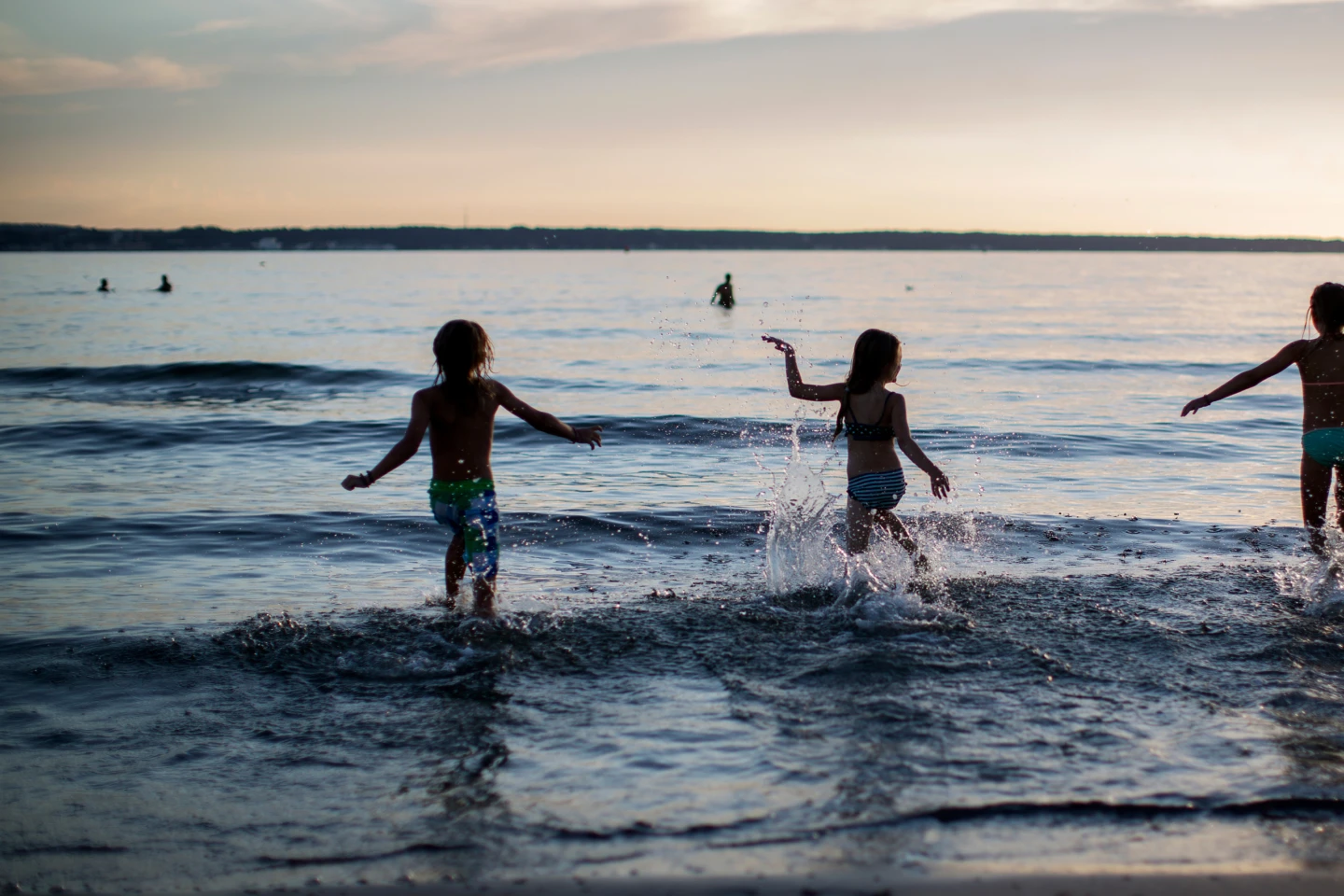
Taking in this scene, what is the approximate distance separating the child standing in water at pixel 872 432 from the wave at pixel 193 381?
17.0 meters

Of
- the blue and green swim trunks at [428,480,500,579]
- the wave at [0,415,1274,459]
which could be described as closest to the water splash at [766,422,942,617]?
the blue and green swim trunks at [428,480,500,579]

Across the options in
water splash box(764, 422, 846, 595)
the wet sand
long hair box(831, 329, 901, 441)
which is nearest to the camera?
the wet sand

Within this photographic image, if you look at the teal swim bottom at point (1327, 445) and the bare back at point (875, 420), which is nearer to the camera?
the bare back at point (875, 420)

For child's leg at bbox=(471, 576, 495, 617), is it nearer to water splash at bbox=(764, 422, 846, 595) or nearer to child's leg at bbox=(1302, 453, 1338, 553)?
water splash at bbox=(764, 422, 846, 595)

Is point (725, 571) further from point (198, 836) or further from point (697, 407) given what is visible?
point (697, 407)

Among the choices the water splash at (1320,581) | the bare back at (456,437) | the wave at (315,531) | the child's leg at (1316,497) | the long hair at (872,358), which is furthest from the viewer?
the wave at (315,531)

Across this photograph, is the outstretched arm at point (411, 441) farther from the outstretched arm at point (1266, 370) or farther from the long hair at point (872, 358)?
the outstretched arm at point (1266, 370)

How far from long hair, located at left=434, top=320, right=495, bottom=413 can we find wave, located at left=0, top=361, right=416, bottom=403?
55.1 ft

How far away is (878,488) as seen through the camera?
268 inches

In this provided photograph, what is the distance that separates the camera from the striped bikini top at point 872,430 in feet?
22.1

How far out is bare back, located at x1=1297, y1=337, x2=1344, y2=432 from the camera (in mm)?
6836

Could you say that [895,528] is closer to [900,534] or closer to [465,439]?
[900,534]

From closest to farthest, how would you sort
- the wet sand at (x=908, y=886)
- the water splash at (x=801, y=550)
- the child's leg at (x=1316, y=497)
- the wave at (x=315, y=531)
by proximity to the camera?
the wet sand at (x=908, y=886) < the child's leg at (x=1316, y=497) < the water splash at (x=801, y=550) < the wave at (x=315, y=531)

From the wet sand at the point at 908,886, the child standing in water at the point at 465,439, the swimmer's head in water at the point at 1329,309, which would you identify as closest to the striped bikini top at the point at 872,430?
the child standing in water at the point at 465,439
